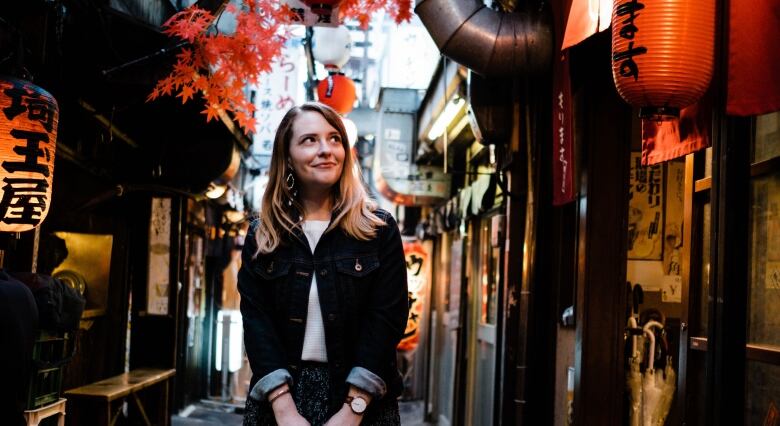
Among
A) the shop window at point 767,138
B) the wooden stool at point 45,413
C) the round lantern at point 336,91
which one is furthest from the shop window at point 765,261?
the round lantern at point 336,91

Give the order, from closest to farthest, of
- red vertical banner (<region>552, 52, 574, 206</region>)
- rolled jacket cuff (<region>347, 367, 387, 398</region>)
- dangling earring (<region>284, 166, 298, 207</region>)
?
rolled jacket cuff (<region>347, 367, 387, 398</region>)
dangling earring (<region>284, 166, 298, 207</region>)
red vertical banner (<region>552, 52, 574, 206</region>)

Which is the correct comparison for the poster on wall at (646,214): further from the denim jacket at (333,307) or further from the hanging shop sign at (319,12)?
the denim jacket at (333,307)

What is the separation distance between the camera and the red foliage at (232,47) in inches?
407

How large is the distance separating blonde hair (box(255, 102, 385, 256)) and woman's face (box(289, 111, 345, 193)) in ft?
0.12

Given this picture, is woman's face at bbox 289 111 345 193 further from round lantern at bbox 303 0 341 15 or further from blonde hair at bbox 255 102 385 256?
round lantern at bbox 303 0 341 15

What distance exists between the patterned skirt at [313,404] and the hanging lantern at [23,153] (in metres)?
3.90

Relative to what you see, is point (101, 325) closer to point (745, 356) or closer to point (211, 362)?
point (211, 362)

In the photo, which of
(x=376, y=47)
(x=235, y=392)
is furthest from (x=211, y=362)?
(x=376, y=47)

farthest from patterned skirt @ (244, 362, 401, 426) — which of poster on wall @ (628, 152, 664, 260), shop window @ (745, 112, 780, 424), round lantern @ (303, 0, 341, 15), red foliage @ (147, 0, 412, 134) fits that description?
red foliage @ (147, 0, 412, 134)

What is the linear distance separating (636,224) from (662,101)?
4.75 m

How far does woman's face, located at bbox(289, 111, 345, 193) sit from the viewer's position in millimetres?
4285

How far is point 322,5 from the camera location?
984 centimetres

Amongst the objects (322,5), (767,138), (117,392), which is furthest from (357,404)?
(117,392)

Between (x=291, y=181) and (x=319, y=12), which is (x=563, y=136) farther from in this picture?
(x=291, y=181)
